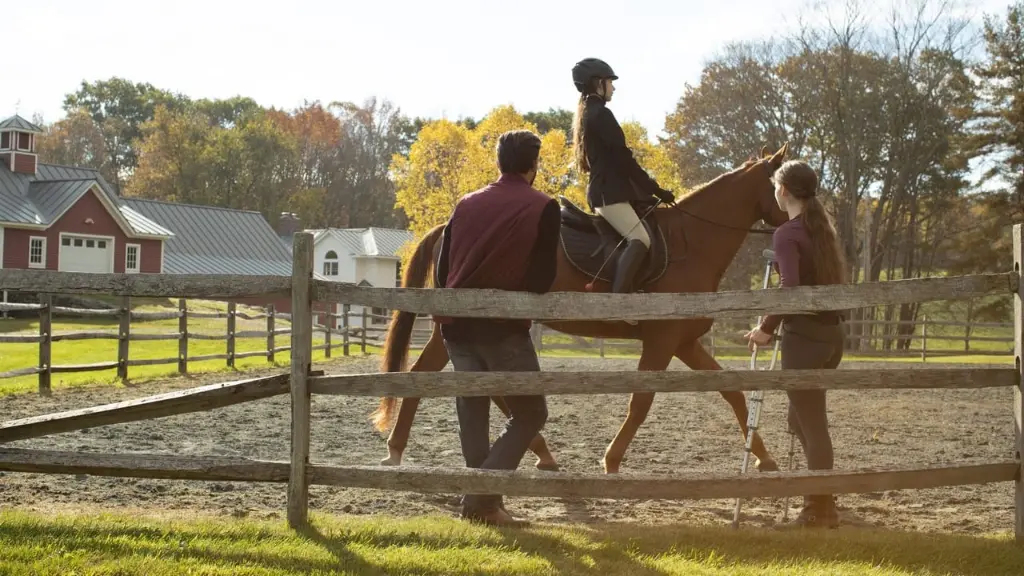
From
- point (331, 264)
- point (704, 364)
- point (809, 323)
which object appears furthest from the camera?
point (331, 264)

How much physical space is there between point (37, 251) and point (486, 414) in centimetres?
4095

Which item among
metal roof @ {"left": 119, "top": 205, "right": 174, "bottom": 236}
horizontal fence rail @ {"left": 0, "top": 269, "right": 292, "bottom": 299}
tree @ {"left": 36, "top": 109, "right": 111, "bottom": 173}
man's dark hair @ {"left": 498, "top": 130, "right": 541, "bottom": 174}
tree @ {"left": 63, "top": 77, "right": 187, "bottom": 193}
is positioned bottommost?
horizontal fence rail @ {"left": 0, "top": 269, "right": 292, "bottom": 299}

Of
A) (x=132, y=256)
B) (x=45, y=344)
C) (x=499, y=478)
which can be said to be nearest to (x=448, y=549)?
(x=499, y=478)

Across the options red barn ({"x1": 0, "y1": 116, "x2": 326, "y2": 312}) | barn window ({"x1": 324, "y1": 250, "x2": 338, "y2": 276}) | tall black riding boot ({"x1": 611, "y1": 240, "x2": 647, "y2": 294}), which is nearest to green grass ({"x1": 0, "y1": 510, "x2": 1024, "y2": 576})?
tall black riding boot ({"x1": 611, "y1": 240, "x2": 647, "y2": 294})

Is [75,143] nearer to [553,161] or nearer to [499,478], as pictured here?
[553,161]

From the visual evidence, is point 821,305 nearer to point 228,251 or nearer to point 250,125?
point 228,251

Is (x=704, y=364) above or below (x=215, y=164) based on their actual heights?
below

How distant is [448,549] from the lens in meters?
4.68

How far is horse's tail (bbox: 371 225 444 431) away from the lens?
714 cm

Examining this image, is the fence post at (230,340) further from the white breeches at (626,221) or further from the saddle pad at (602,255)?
the white breeches at (626,221)

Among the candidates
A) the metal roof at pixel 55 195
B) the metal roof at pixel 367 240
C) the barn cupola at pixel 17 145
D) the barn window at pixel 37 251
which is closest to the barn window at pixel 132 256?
the metal roof at pixel 55 195

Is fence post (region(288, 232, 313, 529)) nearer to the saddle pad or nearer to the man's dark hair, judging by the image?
the man's dark hair

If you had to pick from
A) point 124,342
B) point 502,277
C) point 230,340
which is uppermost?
point 502,277

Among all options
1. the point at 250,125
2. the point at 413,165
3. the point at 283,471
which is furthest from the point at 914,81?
the point at 250,125
